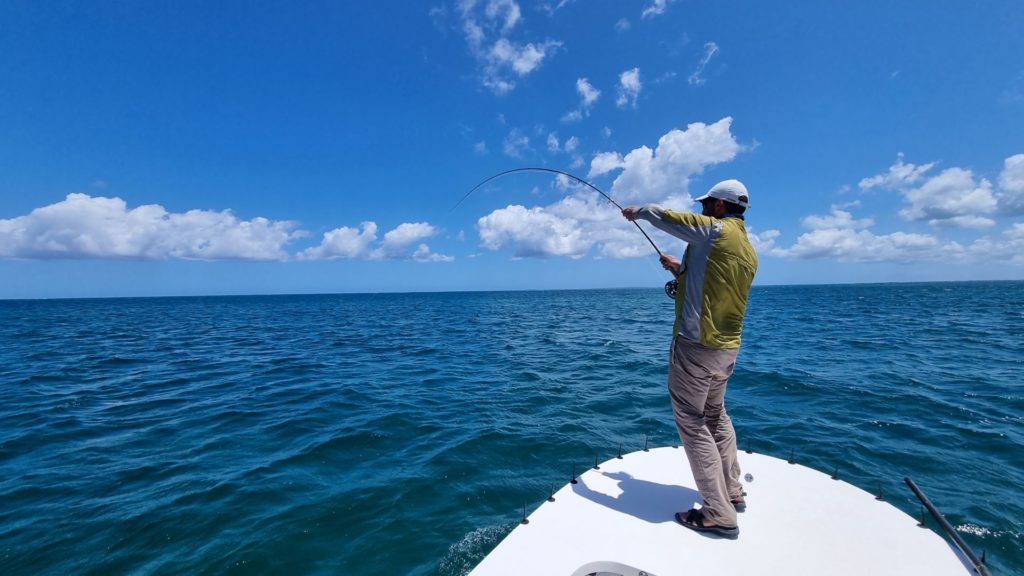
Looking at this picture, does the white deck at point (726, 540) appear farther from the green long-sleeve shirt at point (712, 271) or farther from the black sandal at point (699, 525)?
the green long-sleeve shirt at point (712, 271)

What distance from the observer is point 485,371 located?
47.0ft

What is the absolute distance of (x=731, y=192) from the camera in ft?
11.3

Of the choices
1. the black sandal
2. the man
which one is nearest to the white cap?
the man

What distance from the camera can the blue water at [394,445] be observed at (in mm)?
5066

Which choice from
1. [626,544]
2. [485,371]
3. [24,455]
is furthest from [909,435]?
[24,455]

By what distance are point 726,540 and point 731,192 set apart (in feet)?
10.2

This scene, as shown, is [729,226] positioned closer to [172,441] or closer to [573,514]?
[573,514]

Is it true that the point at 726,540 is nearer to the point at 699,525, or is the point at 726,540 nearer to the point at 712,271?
the point at 699,525

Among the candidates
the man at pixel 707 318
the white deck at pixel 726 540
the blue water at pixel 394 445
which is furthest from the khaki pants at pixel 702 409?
the blue water at pixel 394 445

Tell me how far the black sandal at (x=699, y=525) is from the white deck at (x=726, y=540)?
56mm

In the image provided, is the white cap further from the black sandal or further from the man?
the black sandal

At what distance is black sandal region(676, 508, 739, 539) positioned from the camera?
341cm

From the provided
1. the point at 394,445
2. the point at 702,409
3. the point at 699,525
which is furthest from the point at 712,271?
the point at 394,445

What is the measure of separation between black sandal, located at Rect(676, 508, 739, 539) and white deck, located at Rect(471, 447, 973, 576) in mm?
56
